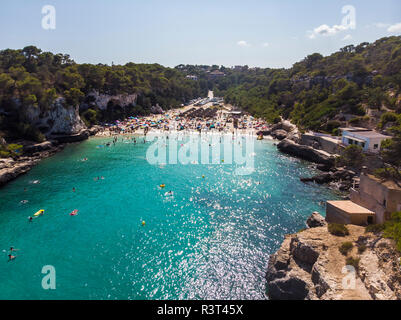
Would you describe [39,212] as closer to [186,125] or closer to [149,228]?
[149,228]

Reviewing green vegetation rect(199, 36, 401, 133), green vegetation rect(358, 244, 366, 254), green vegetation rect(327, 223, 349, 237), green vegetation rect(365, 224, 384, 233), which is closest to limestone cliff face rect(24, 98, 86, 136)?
green vegetation rect(199, 36, 401, 133)

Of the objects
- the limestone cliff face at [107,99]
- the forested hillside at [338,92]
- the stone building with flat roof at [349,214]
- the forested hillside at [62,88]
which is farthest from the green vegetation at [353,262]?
the limestone cliff face at [107,99]

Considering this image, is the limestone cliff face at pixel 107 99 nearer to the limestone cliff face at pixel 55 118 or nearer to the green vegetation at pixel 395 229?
the limestone cliff face at pixel 55 118

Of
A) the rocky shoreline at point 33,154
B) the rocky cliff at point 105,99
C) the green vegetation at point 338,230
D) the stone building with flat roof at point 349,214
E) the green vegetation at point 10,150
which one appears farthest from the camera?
the rocky cliff at point 105,99

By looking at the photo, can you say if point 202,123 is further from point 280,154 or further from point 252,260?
point 252,260

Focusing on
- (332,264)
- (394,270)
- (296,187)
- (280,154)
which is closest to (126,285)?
(332,264)
